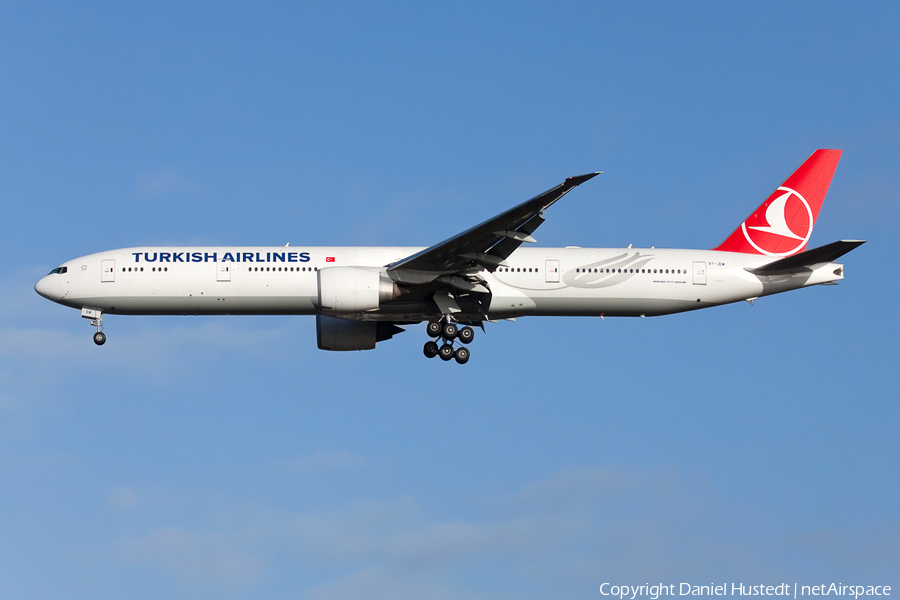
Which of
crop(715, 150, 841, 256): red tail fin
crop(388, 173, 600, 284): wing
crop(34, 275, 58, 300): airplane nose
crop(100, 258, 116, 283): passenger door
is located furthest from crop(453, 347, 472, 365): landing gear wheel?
crop(34, 275, 58, 300): airplane nose

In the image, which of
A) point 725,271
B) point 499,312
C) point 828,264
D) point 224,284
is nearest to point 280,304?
point 224,284

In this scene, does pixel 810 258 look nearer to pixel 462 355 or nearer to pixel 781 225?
pixel 781 225

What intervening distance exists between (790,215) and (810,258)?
12.6 ft

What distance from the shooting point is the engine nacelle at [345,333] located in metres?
35.0

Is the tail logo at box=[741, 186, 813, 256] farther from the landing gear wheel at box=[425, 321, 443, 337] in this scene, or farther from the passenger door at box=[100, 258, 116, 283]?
the passenger door at box=[100, 258, 116, 283]

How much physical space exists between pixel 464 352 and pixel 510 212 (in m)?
6.20

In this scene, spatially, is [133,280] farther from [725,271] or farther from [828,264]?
[828,264]

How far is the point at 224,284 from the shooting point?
3203 centimetres

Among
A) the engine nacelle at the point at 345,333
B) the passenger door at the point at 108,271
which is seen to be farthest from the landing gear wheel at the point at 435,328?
the passenger door at the point at 108,271

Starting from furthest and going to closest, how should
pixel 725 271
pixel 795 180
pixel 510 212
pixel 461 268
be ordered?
pixel 795 180 → pixel 725 271 → pixel 461 268 → pixel 510 212

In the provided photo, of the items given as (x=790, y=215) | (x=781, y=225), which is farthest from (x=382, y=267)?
(x=790, y=215)

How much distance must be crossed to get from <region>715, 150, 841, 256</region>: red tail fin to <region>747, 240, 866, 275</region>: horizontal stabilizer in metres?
1.53

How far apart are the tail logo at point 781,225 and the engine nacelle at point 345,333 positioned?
1277 cm

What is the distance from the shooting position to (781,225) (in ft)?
117
